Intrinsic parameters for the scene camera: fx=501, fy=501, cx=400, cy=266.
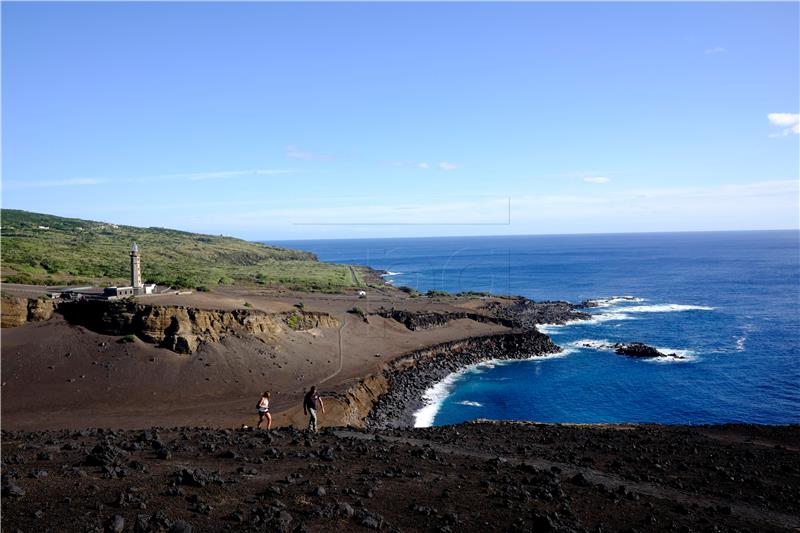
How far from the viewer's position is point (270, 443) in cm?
1720

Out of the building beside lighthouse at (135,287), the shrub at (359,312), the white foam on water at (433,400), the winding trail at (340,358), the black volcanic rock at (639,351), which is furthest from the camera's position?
the shrub at (359,312)

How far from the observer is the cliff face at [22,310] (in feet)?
115

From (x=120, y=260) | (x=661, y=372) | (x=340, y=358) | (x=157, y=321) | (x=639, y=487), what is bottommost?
(x=661, y=372)

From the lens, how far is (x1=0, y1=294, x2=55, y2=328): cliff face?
115 feet

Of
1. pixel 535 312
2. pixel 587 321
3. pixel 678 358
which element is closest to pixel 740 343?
pixel 678 358

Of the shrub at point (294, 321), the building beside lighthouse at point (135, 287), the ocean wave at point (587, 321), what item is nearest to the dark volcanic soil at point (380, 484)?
the building beside lighthouse at point (135, 287)

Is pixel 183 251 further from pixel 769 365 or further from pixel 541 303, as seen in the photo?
pixel 769 365

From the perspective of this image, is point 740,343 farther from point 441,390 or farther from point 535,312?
point 441,390

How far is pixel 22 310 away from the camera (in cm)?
3544

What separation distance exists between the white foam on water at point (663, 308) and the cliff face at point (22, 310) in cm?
7138

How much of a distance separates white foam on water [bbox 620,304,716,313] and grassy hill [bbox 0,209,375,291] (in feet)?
147

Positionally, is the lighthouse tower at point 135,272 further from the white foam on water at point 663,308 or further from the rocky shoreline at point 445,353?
the white foam on water at point 663,308

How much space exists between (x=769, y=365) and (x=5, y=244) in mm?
94377

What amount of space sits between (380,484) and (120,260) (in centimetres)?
8390
